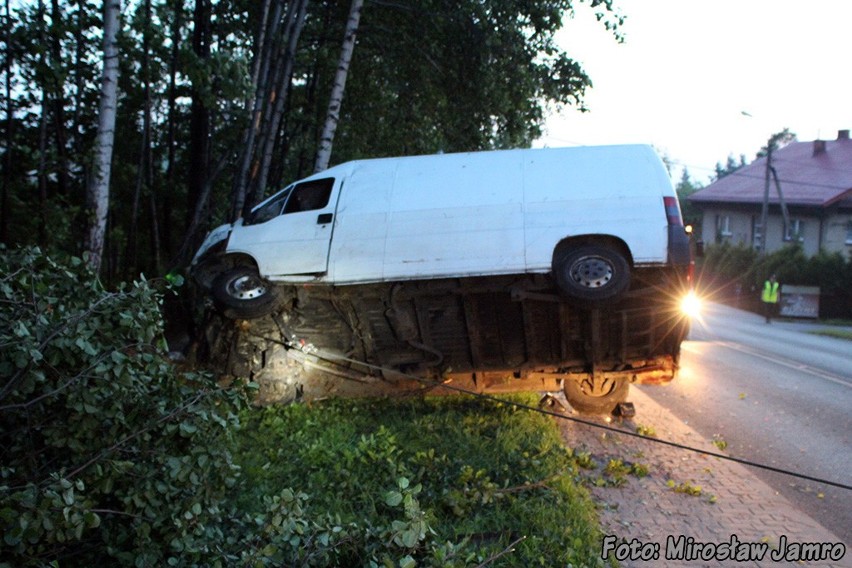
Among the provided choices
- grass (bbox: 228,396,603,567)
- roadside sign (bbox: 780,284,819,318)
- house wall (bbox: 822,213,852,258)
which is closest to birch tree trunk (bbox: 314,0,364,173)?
grass (bbox: 228,396,603,567)

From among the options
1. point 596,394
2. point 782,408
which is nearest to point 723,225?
point 782,408

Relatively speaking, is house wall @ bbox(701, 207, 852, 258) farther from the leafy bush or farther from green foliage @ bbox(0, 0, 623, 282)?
the leafy bush

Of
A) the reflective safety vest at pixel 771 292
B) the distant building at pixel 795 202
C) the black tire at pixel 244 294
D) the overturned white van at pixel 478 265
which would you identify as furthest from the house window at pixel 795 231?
the black tire at pixel 244 294

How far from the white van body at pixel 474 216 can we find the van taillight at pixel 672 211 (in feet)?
0.21

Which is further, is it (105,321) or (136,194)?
(136,194)

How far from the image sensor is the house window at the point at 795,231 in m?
40.4

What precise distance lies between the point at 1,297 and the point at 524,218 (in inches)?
202

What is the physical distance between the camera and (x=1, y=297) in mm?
4242

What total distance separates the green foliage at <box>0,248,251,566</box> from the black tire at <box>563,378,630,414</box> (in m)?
5.79

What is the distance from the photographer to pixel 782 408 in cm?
1118

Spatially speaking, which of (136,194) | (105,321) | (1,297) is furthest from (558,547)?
(136,194)

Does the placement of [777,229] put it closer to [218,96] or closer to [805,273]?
[805,273]

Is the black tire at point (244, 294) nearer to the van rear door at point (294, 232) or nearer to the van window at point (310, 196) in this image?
the van rear door at point (294, 232)

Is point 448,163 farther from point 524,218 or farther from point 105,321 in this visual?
point 105,321
